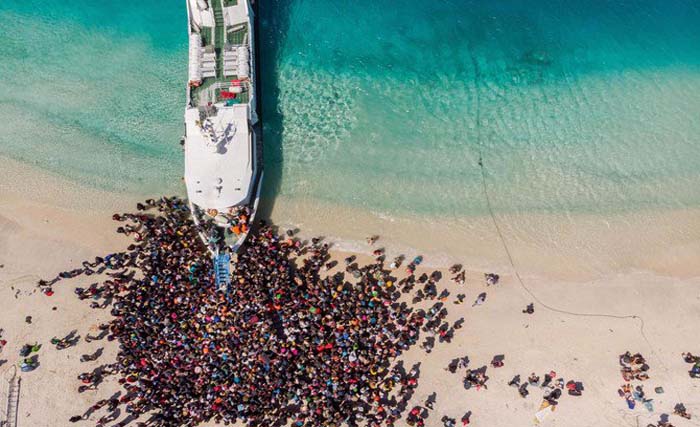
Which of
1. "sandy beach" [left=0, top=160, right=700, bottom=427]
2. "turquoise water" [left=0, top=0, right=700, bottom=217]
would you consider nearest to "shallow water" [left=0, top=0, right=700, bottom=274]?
"turquoise water" [left=0, top=0, right=700, bottom=217]

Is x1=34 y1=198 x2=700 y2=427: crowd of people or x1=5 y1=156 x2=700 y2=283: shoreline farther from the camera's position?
x1=5 y1=156 x2=700 y2=283: shoreline

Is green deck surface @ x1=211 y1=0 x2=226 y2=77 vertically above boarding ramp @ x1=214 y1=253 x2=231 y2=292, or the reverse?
green deck surface @ x1=211 y1=0 x2=226 y2=77

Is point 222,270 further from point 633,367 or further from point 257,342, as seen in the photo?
point 633,367

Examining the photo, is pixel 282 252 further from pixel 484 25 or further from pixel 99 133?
pixel 484 25

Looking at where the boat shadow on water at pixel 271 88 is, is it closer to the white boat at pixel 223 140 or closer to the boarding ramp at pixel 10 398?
the white boat at pixel 223 140

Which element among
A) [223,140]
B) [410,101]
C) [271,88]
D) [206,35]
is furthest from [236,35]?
[410,101]

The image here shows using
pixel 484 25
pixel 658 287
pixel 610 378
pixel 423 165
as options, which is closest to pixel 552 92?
pixel 484 25

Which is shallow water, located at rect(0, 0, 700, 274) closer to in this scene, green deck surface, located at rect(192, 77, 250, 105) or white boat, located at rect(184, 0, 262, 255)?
green deck surface, located at rect(192, 77, 250, 105)
